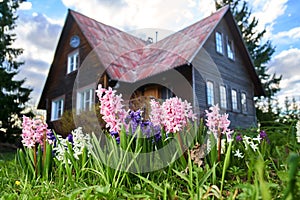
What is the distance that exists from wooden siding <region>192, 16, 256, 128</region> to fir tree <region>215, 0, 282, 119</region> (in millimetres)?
8046

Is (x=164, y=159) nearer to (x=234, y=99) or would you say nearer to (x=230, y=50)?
(x=234, y=99)

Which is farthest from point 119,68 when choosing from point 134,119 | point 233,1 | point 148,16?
point 233,1

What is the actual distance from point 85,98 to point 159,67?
12.9 ft

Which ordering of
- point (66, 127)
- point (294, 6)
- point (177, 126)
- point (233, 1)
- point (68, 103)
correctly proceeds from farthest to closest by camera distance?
point (233, 1) < point (68, 103) < point (66, 127) < point (294, 6) < point (177, 126)

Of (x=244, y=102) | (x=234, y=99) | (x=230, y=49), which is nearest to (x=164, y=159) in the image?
(x=234, y=99)

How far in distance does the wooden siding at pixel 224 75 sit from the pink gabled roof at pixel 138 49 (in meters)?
0.62

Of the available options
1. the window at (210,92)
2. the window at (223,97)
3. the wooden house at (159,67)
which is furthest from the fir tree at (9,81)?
the window at (223,97)

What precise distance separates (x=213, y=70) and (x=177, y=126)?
1011cm

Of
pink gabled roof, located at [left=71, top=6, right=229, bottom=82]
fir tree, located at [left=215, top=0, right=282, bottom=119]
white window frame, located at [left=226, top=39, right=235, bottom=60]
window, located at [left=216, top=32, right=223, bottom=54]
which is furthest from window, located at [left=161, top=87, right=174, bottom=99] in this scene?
fir tree, located at [left=215, top=0, right=282, bottom=119]

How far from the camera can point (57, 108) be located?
44.8 ft

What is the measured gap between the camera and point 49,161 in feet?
6.70

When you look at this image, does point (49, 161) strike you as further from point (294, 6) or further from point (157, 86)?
point (157, 86)

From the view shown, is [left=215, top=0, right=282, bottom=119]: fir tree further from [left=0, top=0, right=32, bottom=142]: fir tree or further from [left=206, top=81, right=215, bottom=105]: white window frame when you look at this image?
[left=0, top=0, right=32, bottom=142]: fir tree

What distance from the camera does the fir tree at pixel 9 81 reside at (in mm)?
14234
